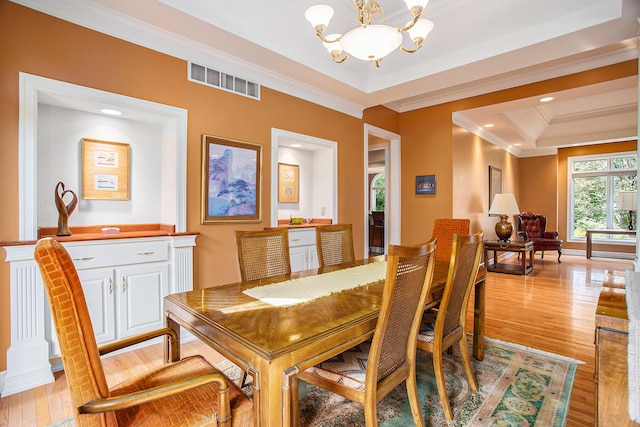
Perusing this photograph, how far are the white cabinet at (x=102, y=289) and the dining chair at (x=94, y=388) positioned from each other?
1.55 m

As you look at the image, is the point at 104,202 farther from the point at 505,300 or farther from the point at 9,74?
the point at 505,300

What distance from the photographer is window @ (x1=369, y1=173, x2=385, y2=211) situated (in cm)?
1015

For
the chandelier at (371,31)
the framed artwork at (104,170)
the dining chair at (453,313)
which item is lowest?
the dining chair at (453,313)

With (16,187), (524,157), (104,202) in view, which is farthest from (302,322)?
(524,157)

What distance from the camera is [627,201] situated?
645 centimetres

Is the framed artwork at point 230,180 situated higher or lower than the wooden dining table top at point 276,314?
higher

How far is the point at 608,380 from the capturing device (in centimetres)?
95

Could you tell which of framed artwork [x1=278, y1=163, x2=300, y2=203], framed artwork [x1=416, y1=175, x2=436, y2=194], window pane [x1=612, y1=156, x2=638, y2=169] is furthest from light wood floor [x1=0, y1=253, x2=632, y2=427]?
window pane [x1=612, y1=156, x2=638, y2=169]

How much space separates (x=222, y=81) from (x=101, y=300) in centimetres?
229

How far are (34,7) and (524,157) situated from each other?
9.92m

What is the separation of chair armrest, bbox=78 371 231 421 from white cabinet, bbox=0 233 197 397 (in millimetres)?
1774

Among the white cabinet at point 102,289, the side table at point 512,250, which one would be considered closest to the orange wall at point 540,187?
the side table at point 512,250

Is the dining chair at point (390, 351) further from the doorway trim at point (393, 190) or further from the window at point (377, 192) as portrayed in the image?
the window at point (377, 192)

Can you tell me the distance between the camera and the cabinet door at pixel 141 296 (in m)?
2.62
